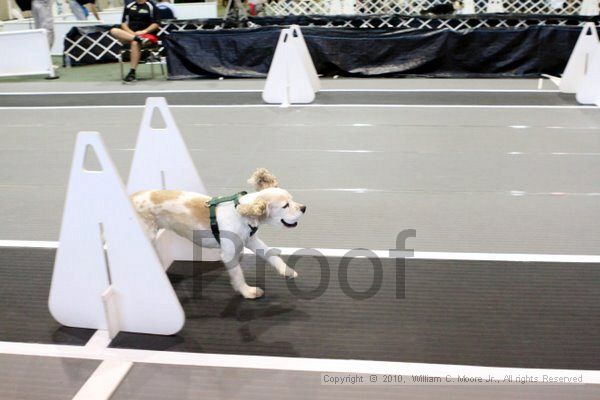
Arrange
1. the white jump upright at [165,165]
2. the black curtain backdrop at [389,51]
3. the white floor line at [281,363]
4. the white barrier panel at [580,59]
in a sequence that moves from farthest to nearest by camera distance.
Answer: the black curtain backdrop at [389,51], the white barrier panel at [580,59], the white jump upright at [165,165], the white floor line at [281,363]

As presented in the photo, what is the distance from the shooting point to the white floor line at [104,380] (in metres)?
2.22

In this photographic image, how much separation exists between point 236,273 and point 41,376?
1.01 meters

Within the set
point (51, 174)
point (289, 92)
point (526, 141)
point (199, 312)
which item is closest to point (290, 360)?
point (199, 312)

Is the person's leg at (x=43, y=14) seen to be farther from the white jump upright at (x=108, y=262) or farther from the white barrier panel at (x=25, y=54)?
the white jump upright at (x=108, y=262)

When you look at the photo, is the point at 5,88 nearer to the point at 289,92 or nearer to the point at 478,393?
the point at 289,92

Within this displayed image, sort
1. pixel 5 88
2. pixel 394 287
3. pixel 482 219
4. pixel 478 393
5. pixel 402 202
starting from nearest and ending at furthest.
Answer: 1. pixel 478 393
2. pixel 394 287
3. pixel 482 219
4. pixel 402 202
5. pixel 5 88

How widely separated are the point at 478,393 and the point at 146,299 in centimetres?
152

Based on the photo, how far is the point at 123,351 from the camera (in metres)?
2.51

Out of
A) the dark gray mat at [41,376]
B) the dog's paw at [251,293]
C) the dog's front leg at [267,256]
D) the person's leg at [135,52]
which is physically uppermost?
the person's leg at [135,52]

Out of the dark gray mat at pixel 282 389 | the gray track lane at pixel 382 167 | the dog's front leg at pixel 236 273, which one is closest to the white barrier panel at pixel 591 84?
the gray track lane at pixel 382 167

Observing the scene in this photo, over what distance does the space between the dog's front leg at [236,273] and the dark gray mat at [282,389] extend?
615 mm

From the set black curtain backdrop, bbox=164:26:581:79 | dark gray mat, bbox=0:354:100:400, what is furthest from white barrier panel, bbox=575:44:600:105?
dark gray mat, bbox=0:354:100:400

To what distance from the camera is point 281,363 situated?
7.90 ft

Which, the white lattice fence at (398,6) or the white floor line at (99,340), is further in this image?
the white lattice fence at (398,6)
